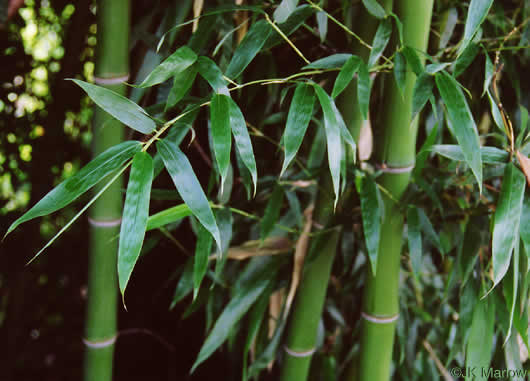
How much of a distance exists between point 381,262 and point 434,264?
408 mm

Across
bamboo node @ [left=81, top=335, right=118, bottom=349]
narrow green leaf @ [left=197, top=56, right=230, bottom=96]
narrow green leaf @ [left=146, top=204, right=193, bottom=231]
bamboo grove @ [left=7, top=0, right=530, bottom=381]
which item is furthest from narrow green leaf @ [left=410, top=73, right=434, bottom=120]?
bamboo node @ [left=81, top=335, right=118, bottom=349]

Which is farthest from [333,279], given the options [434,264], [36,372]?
[36,372]

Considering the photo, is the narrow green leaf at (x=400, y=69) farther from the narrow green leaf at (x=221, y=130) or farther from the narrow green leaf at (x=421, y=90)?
the narrow green leaf at (x=221, y=130)

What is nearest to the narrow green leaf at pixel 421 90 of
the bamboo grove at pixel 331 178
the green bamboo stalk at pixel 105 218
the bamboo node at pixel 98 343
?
the bamboo grove at pixel 331 178

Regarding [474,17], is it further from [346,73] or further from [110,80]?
[110,80]

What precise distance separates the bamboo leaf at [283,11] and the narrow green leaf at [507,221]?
0.99 ft

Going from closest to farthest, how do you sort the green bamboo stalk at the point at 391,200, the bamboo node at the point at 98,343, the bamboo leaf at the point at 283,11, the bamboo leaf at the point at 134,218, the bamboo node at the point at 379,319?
the bamboo leaf at the point at 134,218
the bamboo leaf at the point at 283,11
the green bamboo stalk at the point at 391,200
the bamboo node at the point at 379,319
the bamboo node at the point at 98,343

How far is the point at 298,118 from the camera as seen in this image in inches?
Result: 20.9

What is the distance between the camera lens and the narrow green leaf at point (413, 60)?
61 centimetres

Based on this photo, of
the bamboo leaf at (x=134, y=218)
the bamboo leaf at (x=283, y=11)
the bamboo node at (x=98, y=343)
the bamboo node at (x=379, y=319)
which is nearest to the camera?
the bamboo leaf at (x=134, y=218)

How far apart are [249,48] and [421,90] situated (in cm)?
20

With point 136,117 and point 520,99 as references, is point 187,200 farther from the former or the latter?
point 520,99

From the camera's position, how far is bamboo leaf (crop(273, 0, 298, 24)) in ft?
1.85

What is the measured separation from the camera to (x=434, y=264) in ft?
3.70
